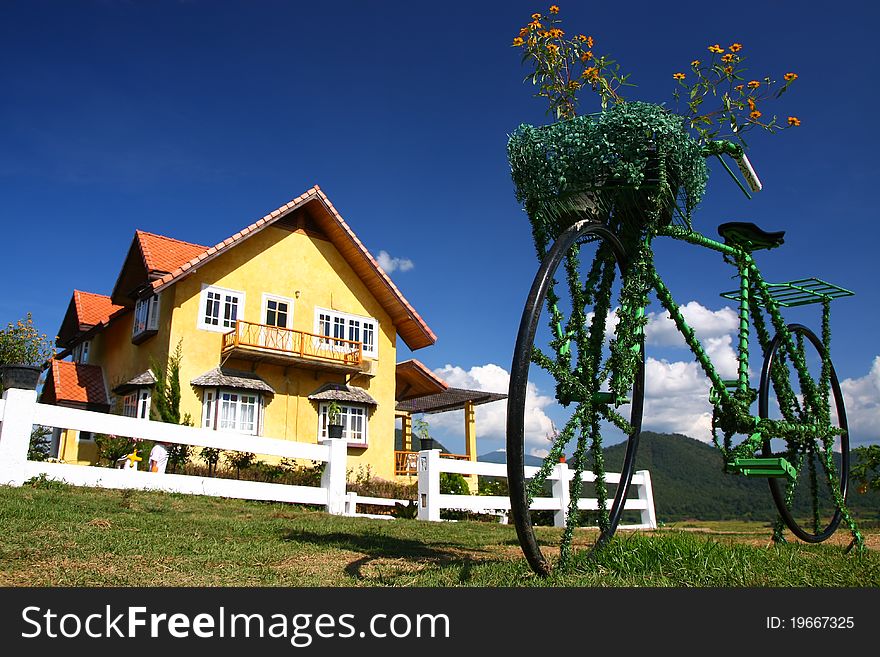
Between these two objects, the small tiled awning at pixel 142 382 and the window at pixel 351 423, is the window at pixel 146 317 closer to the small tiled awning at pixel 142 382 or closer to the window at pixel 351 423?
the small tiled awning at pixel 142 382

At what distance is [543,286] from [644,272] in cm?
147

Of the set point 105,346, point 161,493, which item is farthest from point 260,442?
point 105,346

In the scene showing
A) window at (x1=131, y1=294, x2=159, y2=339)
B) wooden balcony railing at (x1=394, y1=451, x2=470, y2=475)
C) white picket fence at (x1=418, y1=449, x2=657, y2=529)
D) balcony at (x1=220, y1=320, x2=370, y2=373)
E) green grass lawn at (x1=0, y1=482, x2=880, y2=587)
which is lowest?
green grass lawn at (x1=0, y1=482, x2=880, y2=587)

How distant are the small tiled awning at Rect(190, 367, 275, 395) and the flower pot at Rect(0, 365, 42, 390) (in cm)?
1047

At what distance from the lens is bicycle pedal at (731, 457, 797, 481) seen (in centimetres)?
539

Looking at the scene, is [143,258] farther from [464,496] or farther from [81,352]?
A: [464,496]

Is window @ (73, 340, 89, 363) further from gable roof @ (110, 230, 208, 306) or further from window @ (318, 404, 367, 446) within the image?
window @ (318, 404, 367, 446)

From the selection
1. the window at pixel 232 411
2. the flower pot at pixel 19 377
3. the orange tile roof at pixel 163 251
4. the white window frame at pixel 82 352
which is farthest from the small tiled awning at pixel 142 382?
the flower pot at pixel 19 377

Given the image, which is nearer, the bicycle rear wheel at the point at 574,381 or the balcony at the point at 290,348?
the bicycle rear wheel at the point at 574,381

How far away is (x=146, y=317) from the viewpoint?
2120 cm

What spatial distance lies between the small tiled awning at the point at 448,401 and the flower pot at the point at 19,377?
58.0 feet

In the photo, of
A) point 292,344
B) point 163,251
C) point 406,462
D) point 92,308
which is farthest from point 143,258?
point 406,462

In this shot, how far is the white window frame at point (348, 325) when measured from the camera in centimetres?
2320

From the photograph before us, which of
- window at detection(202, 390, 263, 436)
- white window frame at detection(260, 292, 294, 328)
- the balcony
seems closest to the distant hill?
the balcony
